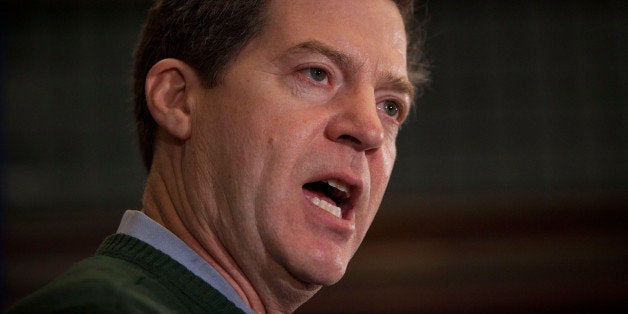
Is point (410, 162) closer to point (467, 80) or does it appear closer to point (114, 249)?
point (467, 80)

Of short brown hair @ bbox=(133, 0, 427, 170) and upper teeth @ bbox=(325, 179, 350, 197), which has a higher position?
short brown hair @ bbox=(133, 0, 427, 170)

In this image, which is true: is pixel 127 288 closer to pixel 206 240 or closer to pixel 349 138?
pixel 206 240

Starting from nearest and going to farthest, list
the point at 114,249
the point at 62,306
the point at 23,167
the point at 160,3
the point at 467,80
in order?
the point at 62,306 → the point at 114,249 → the point at 160,3 → the point at 23,167 → the point at 467,80

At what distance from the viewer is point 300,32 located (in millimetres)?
1326

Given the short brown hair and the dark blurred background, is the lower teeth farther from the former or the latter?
the dark blurred background

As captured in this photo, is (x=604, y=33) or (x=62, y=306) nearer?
(x=62, y=306)

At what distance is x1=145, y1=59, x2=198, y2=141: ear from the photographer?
4.43 ft

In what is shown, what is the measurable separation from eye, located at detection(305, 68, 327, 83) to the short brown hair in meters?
0.12

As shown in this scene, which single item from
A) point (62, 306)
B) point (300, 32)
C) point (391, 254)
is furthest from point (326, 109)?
point (391, 254)

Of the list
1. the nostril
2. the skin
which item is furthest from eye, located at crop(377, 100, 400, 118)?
the nostril

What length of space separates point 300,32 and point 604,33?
2666 millimetres

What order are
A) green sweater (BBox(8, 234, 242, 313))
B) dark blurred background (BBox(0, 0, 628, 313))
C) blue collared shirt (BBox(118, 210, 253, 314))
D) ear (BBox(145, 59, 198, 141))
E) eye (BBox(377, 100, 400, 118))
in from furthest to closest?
dark blurred background (BBox(0, 0, 628, 313))
eye (BBox(377, 100, 400, 118))
ear (BBox(145, 59, 198, 141))
blue collared shirt (BBox(118, 210, 253, 314))
green sweater (BBox(8, 234, 242, 313))

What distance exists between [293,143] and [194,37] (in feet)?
0.99

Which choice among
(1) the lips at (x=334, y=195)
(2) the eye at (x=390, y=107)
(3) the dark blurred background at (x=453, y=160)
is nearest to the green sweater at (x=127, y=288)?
(1) the lips at (x=334, y=195)
